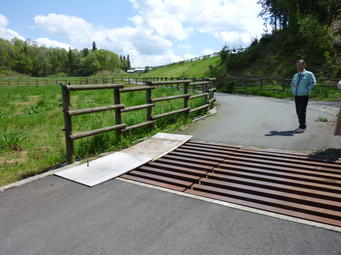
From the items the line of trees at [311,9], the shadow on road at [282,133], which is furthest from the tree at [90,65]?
the shadow on road at [282,133]

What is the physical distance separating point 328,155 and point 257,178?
184cm

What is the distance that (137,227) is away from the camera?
2.94 metres

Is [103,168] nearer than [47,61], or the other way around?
[103,168]

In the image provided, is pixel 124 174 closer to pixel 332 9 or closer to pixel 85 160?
A: pixel 85 160

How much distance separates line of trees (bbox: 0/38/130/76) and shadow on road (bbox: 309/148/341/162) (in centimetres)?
11456

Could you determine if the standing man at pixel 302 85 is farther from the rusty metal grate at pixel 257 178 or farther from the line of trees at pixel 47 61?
the line of trees at pixel 47 61

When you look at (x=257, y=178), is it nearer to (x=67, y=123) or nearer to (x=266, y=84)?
(x=67, y=123)

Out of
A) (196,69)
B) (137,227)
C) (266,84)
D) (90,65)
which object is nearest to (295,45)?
(266,84)

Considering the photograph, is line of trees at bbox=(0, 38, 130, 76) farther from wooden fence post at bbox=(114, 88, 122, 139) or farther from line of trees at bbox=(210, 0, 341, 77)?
wooden fence post at bbox=(114, 88, 122, 139)

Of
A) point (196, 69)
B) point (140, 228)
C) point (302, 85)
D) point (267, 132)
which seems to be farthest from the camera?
point (196, 69)

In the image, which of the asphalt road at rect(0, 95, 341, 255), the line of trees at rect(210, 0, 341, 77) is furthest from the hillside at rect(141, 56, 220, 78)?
the asphalt road at rect(0, 95, 341, 255)

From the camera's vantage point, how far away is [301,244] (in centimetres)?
261

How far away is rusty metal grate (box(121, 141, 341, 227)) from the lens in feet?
11.1

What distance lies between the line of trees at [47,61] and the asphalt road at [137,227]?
374 ft
